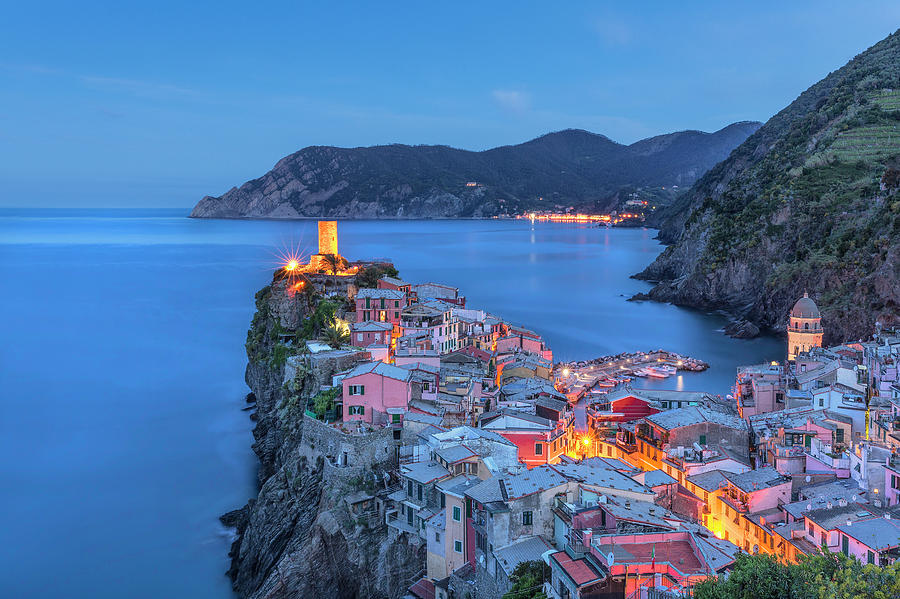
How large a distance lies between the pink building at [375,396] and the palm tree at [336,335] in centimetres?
585

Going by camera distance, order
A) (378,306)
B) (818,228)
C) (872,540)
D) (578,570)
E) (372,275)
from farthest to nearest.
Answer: (818,228)
(372,275)
(378,306)
(872,540)
(578,570)

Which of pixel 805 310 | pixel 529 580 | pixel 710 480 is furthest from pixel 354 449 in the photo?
pixel 805 310

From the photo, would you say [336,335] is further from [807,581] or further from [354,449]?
[807,581]

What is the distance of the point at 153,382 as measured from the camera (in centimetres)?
3212

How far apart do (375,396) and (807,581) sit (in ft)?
35.8

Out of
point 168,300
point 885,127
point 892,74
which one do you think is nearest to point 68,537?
point 168,300

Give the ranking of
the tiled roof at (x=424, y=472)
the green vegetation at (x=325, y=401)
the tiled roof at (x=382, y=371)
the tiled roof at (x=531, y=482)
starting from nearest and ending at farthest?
the tiled roof at (x=531, y=482) → the tiled roof at (x=424, y=472) → the tiled roof at (x=382, y=371) → the green vegetation at (x=325, y=401)

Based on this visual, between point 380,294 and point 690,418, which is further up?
point 380,294

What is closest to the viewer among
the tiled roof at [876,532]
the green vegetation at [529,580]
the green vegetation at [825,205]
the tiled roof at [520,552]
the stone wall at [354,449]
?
the green vegetation at [529,580]

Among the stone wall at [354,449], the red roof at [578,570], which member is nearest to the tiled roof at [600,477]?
the red roof at [578,570]

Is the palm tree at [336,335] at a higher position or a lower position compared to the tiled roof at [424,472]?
higher

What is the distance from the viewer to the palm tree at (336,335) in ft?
75.2

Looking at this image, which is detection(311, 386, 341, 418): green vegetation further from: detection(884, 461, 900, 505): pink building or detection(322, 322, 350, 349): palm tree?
detection(884, 461, 900, 505): pink building

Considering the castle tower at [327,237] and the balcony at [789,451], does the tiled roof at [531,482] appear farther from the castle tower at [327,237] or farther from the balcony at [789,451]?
the castle tower at [327,237]
